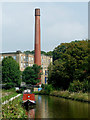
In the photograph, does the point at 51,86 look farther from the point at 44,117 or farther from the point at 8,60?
the point at 44,117

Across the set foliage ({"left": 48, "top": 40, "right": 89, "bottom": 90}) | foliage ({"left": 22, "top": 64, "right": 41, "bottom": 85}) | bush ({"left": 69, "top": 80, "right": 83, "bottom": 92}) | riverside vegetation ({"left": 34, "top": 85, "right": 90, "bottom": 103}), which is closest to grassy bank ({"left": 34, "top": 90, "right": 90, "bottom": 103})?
riverside vegetation ({"left": 34, "top": 85, "right": 90, "bottom": 103})

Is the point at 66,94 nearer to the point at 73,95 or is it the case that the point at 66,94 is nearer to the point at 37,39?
the point at 73,95

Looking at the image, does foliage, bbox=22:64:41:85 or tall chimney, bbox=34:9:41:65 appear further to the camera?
tall chimney, bbox=34:9:41:65

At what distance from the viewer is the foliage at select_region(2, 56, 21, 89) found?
45.5m

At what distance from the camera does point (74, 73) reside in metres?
37.4

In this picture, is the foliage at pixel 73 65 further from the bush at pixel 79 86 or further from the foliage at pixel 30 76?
the foliage at pixel 30 76

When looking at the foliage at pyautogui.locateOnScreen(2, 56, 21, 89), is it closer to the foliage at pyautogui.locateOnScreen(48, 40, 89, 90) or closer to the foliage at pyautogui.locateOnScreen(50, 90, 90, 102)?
the foliage at pyautogui.locateOnScreen(48, 40, 89, 90)

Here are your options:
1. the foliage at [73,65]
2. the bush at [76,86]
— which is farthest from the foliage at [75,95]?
the foliage at [73,65]

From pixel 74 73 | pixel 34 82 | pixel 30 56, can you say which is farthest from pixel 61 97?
pixel 30 56

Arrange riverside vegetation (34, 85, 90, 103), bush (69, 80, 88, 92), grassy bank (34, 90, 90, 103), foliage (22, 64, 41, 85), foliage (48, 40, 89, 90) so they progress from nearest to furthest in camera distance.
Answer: grassy bank (34, 90, 90, 103) < riverside vegetation (34, 85, 90, 103) < bush (69, 80, 88, 92) < foliage (48, 40, 89, 90) < foliage (22, 64, 41, 85)

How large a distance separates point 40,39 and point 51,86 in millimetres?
16036

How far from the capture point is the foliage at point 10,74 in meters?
45.5

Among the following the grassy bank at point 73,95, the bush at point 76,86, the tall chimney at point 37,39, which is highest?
the tall chimney at point 37,39

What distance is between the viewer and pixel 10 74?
4631 centimetres
